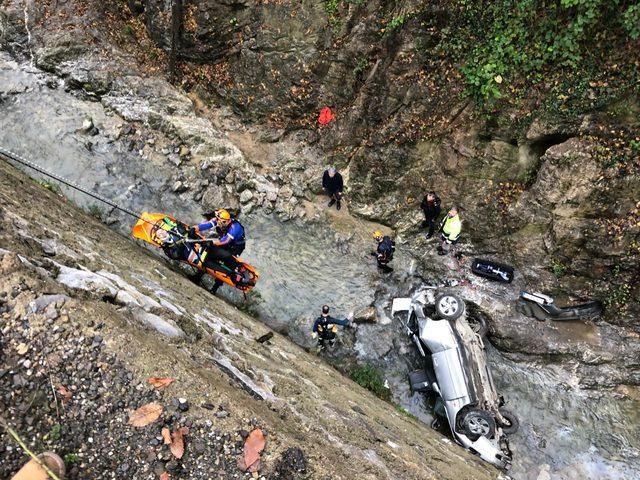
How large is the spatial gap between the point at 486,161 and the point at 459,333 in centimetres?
449

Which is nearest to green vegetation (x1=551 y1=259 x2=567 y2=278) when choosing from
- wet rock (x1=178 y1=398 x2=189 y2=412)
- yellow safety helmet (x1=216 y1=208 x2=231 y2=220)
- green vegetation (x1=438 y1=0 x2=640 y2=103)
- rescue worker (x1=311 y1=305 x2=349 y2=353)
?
green vegetation (x1=438 y1=0 x2=640 y2=103)

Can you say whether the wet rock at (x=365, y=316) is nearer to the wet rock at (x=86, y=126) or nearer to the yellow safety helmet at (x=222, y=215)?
the yellow safety helmet at (x=222, y=215)

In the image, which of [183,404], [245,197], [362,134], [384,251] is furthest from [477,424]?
[245,197]

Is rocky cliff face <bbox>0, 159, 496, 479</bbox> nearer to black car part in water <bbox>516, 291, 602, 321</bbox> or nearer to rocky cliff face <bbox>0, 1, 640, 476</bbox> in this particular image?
rocky cliff face <bbox>0, 1, 640, 476</bbox>

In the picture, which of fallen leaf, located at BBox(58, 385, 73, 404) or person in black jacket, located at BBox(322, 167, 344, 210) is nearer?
fallen leaf, located at BBox(58, 385, 73, 404)

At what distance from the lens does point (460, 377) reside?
9.05m

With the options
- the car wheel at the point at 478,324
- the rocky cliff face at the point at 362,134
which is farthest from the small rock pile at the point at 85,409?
the car wheel at the point at 478,324

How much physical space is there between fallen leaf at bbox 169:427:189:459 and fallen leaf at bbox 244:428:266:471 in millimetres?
719

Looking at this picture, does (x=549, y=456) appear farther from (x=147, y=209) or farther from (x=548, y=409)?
(x=147, y=209)

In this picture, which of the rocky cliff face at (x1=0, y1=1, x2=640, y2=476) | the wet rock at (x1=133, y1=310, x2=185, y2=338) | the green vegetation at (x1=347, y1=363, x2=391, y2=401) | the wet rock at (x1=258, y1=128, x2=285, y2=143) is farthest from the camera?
the wet rock at (x1=258, y1=128, x2=285, y2=143)

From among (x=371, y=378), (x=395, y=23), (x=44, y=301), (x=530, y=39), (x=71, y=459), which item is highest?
(x=530, y=39)

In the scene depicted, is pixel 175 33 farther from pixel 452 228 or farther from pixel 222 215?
pixel 452 228

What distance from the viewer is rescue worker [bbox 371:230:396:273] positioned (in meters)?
10.9

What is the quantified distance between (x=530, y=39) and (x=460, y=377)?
25.8 ft
